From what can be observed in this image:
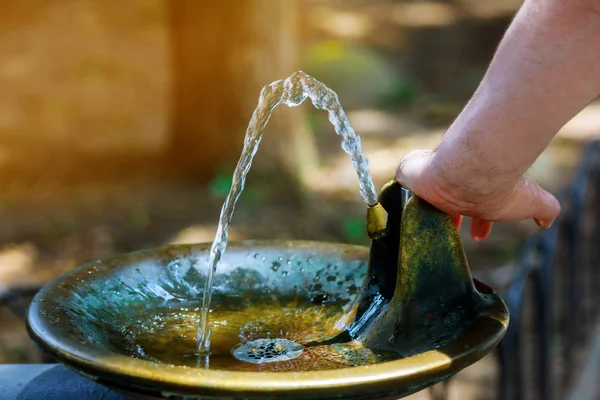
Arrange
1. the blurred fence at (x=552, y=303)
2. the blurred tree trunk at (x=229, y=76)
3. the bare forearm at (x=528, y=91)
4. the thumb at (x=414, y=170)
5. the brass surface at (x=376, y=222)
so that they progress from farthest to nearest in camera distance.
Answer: the blurred tree trunk at (x=229, y=76), the blurred fence at (x=552, y=303), the brass surface at (x=376, y=222), the thumb at (x=414, y=170), the bare forearm at (x=528, y=91)

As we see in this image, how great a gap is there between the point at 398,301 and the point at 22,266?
370 cm

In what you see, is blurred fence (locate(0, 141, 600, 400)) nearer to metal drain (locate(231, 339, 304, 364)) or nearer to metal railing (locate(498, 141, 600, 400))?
metal railing (locate(498, 141, 600, 400))

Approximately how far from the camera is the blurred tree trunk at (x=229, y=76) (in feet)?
20.1

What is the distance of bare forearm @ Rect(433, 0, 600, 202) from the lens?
5.27ft

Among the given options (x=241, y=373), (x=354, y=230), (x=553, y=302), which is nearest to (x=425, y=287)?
(x=241, y=373)

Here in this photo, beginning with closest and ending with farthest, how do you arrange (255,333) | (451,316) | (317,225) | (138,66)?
(451,316) < (255,333) < (317,225) < (138,66)

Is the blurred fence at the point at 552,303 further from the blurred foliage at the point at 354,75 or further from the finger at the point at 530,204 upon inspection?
the blurred foliage at the point at 354,75

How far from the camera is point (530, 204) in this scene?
1.91 m

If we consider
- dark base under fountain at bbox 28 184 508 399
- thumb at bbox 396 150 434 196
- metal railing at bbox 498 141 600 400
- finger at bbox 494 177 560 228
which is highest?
thumb at bbox 396 150 434 196

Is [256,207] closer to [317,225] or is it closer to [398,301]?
[317,225]

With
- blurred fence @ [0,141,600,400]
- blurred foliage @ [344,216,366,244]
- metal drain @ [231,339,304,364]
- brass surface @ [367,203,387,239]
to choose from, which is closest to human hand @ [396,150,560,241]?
brass surface @ [367,203,387,239]

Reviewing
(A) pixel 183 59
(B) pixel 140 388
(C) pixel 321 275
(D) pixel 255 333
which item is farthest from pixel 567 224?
(A) pixel 183 59

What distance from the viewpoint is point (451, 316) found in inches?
71.5

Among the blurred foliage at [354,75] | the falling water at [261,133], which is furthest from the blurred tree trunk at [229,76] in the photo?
the falling water at [261,133]
